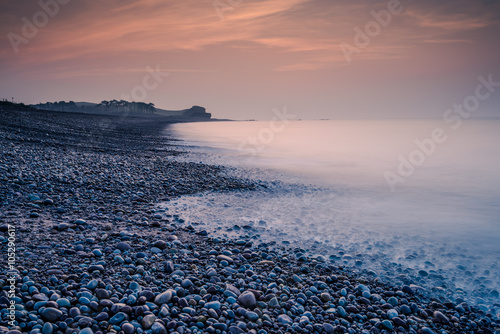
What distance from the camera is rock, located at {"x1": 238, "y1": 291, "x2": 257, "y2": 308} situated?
4.34 m

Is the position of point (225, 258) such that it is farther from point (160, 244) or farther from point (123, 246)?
point (123, 246)

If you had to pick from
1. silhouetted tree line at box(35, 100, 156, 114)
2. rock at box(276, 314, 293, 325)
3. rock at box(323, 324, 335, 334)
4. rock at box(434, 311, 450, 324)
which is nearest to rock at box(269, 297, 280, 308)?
rock at box(276, 314, 293, 325)

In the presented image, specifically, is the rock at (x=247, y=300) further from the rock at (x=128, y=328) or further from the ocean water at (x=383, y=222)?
the ocean water at (x=383, y=222)

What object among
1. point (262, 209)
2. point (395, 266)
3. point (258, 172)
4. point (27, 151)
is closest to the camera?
point (395, 266)

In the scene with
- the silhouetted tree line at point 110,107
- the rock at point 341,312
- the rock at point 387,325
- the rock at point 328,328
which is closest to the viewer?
the rock at point 328,328

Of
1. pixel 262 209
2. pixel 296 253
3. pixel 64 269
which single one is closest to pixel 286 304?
pixel 296 253

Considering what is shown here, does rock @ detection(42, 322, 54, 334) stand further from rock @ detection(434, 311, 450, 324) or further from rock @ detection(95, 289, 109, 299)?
rock @ detection(434, 311, 450, 324)

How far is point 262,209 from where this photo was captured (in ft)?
32.6

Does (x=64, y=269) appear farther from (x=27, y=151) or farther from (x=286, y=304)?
(x=27, y=151)

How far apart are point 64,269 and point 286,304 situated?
3.37 meters

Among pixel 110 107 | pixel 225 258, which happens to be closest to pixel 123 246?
pixel 225 258

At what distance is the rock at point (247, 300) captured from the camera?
14.2 feet

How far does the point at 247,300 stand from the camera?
437 centimetres

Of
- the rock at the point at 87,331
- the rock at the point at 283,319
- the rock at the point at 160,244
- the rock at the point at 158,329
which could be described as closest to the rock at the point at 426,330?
the rock at the point at 283,319
